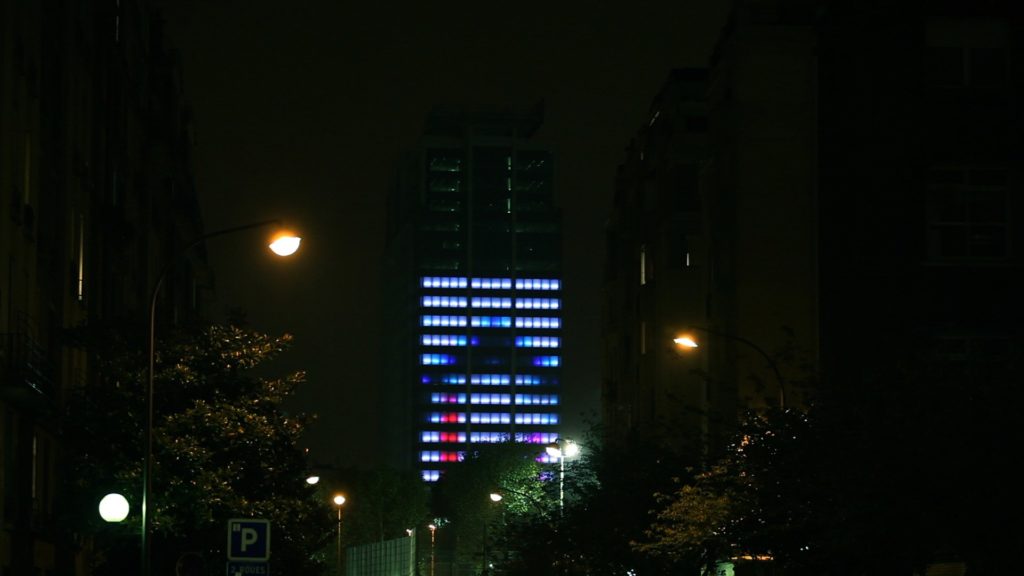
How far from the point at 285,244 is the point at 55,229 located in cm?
1557

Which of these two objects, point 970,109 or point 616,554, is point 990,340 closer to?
point 970,109

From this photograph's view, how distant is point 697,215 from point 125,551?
32.6 m

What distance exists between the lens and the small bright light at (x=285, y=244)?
26.7 metres

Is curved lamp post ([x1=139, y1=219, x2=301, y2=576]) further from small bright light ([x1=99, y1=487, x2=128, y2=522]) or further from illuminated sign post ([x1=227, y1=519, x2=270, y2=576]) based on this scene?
illuminated sign post ([x1=227, y1=519, x2=270, y2=576])

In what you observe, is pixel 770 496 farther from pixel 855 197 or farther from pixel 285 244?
pixel 855 197

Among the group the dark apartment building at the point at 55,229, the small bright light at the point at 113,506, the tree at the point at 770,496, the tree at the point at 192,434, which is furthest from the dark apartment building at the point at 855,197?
the dark apartment building at the point at 55,229

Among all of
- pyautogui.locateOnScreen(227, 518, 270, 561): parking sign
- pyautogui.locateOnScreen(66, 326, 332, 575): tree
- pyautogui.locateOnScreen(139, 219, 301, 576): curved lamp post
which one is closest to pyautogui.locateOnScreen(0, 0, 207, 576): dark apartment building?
pyautogui.locateOnScreen(66, 326, 332, 575): tree

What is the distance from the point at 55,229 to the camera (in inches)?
1594

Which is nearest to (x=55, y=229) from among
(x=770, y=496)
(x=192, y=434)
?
(x=192, y=434)

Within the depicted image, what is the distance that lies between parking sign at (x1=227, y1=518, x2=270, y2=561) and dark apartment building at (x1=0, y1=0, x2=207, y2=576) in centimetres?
857

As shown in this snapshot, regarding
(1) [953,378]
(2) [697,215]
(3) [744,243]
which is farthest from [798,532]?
(2) [697,215]

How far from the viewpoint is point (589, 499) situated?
45688 millimetres

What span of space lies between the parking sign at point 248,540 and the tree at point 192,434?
1023 centimetres

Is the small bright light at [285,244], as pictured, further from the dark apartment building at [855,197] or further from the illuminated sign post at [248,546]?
the dark apartment building at [855,197]
